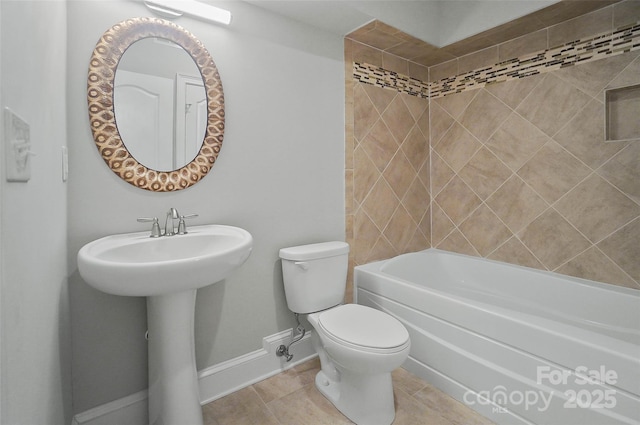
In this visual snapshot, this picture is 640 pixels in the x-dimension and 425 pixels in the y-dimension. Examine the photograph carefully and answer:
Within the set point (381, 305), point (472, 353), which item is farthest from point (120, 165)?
point (472, 353)

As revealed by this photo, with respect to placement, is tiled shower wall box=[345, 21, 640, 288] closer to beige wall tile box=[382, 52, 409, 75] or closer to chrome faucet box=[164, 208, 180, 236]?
beige wall tile box=[382, 52, 409, 75]

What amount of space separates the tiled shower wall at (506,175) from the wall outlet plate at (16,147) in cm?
180

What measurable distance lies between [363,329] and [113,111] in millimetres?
1526

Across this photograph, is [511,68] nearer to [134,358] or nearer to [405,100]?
[405,100]

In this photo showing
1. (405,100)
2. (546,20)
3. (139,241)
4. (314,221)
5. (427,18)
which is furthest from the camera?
(405,100)

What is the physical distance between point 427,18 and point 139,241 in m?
2.32

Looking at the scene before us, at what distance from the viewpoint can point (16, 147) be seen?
2.14 feet

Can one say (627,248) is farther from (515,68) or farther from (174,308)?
(174,308)

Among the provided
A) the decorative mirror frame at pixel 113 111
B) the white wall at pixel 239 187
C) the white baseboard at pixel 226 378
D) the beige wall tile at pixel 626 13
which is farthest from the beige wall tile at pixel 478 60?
the white baseboard at pixel 226 378

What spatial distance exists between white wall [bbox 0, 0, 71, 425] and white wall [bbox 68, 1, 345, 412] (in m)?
0.11

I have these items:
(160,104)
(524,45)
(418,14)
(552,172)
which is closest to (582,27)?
(524,45)

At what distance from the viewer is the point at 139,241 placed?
1.40 meters

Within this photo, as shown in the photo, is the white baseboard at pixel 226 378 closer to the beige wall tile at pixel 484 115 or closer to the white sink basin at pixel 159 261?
the white sink basin at pixel 159 261

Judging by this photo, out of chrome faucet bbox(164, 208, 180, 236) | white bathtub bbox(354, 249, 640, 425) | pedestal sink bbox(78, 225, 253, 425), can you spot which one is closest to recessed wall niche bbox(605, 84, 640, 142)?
white bathtub bbox(354, 249, 640, 425)
